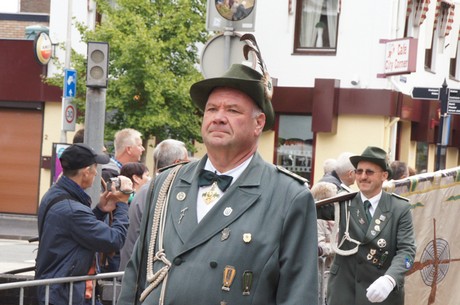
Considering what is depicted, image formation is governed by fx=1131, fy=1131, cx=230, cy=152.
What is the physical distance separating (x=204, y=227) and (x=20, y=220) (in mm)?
25874

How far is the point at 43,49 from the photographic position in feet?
95.8

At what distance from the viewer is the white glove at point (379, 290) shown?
823 cm

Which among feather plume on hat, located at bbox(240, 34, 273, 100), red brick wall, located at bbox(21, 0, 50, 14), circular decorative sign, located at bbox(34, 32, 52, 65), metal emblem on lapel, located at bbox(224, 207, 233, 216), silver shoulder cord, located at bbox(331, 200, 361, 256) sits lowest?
silver shoulder cord, located at bbox(331, 200, 361, 256)

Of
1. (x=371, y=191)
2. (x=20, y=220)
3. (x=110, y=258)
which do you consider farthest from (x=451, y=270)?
(x=20, y=220)

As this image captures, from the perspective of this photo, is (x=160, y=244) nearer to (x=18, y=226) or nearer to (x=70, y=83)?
(x=70, y=83)

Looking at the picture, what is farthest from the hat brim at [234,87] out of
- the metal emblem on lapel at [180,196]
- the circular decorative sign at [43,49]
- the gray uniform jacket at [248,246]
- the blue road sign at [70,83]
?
the circular decorative sign at [43,49]

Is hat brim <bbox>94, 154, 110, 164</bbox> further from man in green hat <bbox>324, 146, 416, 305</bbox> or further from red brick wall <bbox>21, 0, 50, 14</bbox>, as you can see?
red brick wall <bbox>21, 0, 50, 14</bbox>

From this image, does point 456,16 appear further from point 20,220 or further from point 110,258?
point 110,258

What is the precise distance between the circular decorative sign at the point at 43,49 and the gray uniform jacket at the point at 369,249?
20.9 m

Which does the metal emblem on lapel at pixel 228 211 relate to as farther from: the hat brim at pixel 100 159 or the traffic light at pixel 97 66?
→ the traffic light at pixel 97 66

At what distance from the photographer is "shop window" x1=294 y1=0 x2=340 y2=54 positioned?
27.5 meters

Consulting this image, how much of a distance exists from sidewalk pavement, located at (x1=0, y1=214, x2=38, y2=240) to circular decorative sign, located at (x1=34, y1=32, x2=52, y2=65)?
13.8 ft

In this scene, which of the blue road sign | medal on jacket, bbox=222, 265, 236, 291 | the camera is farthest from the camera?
the blue road sign

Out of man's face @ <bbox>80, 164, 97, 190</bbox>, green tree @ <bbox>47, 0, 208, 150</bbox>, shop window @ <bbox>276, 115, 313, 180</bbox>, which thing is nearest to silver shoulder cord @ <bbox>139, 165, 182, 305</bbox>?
man's face @ <bbox>80, 164, 97, 190</bbox>
